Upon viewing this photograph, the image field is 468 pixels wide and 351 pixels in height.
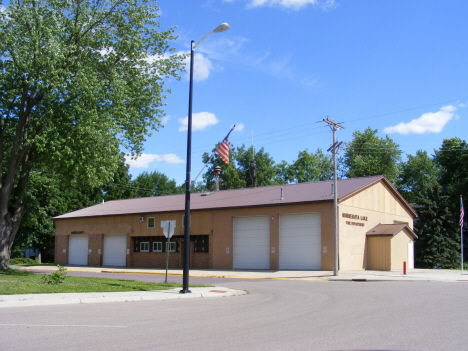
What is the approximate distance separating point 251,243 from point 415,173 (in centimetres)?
4581

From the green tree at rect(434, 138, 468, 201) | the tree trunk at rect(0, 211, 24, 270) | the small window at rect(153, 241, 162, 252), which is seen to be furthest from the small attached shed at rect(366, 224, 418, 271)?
the green tree at rect(434, 138, 468, 201)

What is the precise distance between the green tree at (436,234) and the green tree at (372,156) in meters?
23.8

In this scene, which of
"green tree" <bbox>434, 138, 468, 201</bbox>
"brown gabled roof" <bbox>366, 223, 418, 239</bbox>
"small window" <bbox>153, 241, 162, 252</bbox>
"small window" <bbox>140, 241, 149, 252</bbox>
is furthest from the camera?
"green tree" <bbox>434, 138, 468, 201</bbox>

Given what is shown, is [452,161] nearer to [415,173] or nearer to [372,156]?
[415,173]

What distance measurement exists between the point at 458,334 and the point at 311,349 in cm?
313

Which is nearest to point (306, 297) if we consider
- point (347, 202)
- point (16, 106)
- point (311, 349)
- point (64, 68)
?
point (311, 349)

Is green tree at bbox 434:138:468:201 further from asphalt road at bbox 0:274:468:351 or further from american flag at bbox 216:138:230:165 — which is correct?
asphalt road at bbox 0:274:468:351

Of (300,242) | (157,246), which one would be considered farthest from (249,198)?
(157,246)

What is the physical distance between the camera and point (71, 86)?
68.8ft

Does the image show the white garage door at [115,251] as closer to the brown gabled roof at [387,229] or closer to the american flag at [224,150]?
the american flag at [224,150]

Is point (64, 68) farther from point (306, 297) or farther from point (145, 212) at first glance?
point (145, 212)

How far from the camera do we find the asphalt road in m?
7.48

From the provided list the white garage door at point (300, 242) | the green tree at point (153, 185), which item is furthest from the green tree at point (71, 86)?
the green tree at point (153, 185)

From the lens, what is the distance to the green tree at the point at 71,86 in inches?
805
